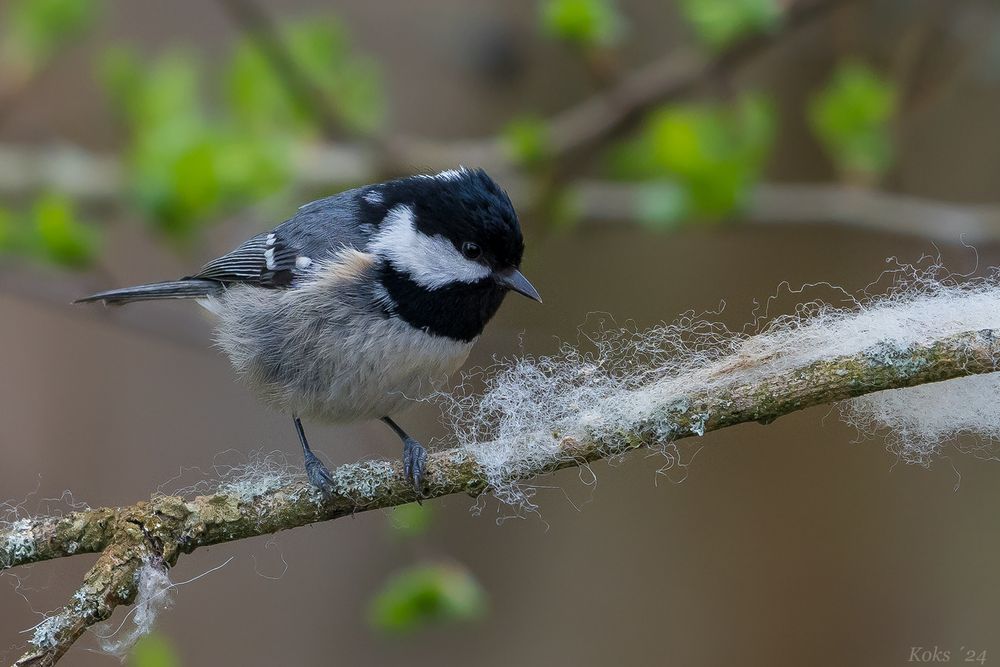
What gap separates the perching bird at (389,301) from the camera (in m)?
1.74

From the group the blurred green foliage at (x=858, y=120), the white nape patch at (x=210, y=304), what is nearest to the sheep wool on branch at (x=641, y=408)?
the white nape patch at (x=210, y=304)

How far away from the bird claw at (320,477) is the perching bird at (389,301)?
0.08 m

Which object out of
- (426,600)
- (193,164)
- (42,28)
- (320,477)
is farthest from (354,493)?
(42,28)

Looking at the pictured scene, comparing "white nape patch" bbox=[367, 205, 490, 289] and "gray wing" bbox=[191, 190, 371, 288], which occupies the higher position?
"white nape patch" bbox=[367, 205, 490, 289]

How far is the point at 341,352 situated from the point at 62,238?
0.83 meters

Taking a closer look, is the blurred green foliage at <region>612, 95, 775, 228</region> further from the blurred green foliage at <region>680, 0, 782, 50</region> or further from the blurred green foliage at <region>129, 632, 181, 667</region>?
the blurred green foliage at <region>129, 632, 181, 667</region>

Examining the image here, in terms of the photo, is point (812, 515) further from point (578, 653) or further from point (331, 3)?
point (331, 3)

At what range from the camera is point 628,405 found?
1194 millimetres

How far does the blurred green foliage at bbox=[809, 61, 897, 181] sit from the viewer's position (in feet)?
8.05

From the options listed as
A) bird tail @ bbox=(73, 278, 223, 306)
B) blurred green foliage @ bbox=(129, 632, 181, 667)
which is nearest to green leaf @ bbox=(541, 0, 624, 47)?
bird tail @ bbox=(73, 278, 223, 306)

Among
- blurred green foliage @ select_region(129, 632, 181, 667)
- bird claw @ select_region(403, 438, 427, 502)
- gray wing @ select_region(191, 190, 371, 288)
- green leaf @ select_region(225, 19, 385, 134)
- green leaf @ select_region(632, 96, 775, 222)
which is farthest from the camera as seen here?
green leaf @ select_region(225, 19, 385, 134)

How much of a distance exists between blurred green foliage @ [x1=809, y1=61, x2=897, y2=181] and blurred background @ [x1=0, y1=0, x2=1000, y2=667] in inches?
0.4

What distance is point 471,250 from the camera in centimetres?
176

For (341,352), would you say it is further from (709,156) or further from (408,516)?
(709,156)
